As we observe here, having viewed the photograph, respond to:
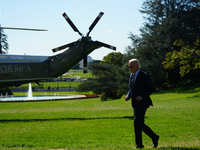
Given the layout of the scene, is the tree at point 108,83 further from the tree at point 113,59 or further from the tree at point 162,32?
the tree at point 113,59

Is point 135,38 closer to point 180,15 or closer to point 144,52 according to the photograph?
point 144,52

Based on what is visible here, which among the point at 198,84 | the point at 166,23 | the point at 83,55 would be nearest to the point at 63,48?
the point at 83,55

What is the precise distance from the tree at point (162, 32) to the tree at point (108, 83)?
174 inches

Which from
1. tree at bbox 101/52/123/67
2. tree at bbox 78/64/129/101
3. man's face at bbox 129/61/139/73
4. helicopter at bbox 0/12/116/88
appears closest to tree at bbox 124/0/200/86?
tree at bbox 78/64/129/101

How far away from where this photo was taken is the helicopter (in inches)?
642

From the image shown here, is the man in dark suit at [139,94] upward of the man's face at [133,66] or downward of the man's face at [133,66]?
downward

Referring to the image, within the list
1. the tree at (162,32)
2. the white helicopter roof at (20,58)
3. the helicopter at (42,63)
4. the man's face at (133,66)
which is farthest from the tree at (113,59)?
the man's face at (133,66)

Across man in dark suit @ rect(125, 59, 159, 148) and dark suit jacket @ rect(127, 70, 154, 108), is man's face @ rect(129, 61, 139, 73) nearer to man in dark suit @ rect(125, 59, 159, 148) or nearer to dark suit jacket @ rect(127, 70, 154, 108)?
man in dark suit @ rect(125, 59, 159, 148)

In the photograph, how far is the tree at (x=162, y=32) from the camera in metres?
39.2

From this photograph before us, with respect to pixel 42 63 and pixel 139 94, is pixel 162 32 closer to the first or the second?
pixel 42 63

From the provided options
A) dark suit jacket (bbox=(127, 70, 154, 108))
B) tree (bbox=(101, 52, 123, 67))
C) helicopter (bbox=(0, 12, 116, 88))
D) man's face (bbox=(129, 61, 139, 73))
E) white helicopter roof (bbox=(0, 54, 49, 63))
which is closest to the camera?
dark suit jacket (bbox=(127, 70, 154, 108))

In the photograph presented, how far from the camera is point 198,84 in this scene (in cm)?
3869

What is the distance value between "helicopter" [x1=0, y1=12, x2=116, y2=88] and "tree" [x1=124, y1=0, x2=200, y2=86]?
21.5 metres

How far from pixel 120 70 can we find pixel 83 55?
2203 centimetres
